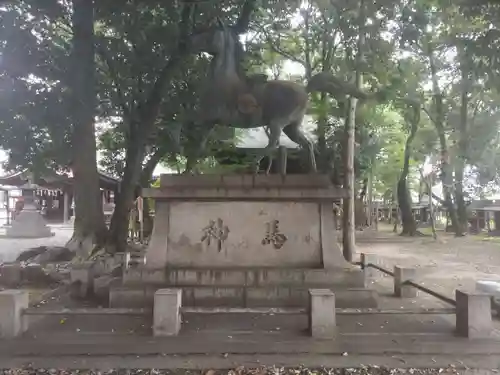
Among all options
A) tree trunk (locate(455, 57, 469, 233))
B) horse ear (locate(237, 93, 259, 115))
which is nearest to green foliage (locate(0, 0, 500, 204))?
horse ear (locate(237, 93, 259, 115))

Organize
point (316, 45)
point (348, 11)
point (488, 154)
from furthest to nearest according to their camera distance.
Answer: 1. point (488, 154)
2. point (316, 45)
3. point (348, 11)

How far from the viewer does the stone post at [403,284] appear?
874cm

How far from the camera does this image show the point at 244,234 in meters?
7.92

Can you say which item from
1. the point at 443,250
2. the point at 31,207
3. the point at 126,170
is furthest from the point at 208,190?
the point at 31,207

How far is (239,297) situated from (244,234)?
1145 mm

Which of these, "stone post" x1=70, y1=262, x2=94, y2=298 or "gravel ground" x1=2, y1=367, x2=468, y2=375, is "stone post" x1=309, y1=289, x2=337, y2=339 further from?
"stone post" x1=70, y1=262, x2=94, y2=298

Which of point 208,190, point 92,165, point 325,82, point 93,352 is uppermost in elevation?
point 325,82

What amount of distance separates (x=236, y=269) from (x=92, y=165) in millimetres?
6296

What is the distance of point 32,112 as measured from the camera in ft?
36.9

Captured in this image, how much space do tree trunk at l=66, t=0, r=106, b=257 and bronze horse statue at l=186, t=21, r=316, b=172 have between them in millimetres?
4430

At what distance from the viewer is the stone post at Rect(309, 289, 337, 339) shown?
5738 mm

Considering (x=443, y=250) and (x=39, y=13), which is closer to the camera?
(x=39, y=13)

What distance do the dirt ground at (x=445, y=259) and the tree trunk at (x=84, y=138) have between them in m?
7.73

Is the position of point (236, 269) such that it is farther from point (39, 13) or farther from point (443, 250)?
point (443, 250)
